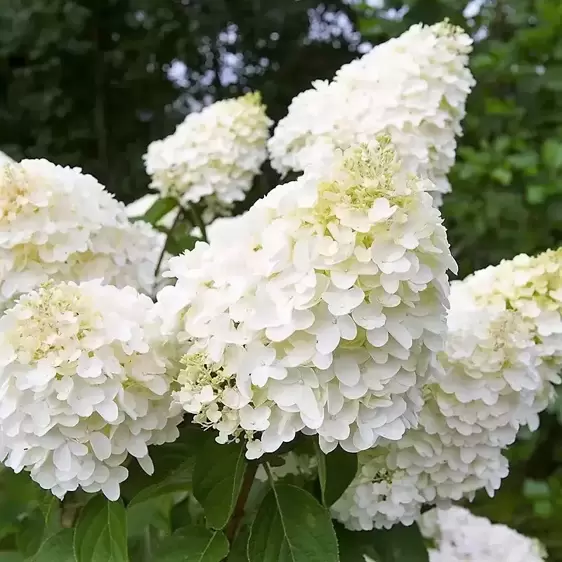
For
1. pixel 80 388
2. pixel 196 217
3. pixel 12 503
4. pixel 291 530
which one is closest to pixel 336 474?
pixel 291 530

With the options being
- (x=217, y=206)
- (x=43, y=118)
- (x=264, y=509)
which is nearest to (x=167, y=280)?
(x=217, y=206)

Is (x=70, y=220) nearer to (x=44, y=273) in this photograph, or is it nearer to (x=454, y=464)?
(x=44, y=273)

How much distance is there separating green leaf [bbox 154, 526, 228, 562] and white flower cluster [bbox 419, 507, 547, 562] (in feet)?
0.95

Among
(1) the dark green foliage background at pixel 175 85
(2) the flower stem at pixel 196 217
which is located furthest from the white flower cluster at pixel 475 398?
(1) the dark green foliage background at pixel 175 85

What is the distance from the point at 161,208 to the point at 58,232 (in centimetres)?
25

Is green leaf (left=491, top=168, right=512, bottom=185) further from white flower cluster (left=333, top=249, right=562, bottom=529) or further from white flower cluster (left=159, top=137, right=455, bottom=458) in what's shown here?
white flower cluster (left=159, top=137, right=455, bottom=458)

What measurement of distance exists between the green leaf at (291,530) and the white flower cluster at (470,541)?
0.92ft

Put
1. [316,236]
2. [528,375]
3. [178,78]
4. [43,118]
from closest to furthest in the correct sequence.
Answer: [316,236], [528,375], [43,118], [178,78]

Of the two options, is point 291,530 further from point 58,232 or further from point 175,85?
point 175,85

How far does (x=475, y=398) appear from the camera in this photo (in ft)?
1.35

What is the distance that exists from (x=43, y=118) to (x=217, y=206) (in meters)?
1.34

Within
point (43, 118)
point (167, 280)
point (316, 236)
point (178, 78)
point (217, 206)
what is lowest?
point (316, 236)

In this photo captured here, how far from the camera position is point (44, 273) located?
43 cm

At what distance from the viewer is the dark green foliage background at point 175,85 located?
3.88ft
